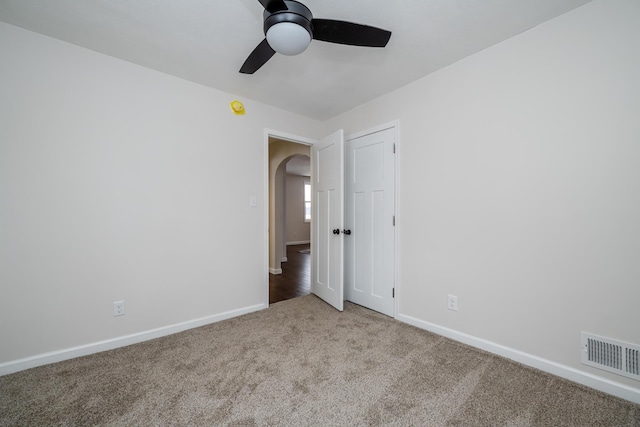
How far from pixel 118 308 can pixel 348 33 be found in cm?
266

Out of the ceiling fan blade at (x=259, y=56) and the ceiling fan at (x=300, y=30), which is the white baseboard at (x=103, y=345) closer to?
the ceiling fan blade at (x=259, y=56)

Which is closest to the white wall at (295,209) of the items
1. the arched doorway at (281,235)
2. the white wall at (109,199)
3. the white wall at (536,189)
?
the arched doorway at (281,235)

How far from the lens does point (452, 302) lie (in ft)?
7.11

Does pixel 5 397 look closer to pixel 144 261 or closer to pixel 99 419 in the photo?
pixel 99 419

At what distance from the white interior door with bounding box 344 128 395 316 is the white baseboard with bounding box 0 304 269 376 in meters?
1.44

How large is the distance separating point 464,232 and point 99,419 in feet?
8.78

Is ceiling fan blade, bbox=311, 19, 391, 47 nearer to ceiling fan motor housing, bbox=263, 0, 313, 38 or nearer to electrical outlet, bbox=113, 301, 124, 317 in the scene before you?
ceiling fan motor housing, bbox=263, 0, 313, 38

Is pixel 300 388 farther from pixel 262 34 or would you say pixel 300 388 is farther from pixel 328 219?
pixel 262 34

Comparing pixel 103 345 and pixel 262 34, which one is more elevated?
pixel 262 34

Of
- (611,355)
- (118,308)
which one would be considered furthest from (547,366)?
(118,308)

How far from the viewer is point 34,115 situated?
1776 mm

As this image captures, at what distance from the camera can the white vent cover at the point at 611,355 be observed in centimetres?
142

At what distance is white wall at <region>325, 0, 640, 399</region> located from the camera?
4.79 ft

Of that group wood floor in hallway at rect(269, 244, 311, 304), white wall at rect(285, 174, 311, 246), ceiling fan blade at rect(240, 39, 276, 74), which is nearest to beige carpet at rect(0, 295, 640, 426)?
wood floor in hallway at rect(269, 244, 311, 304)
